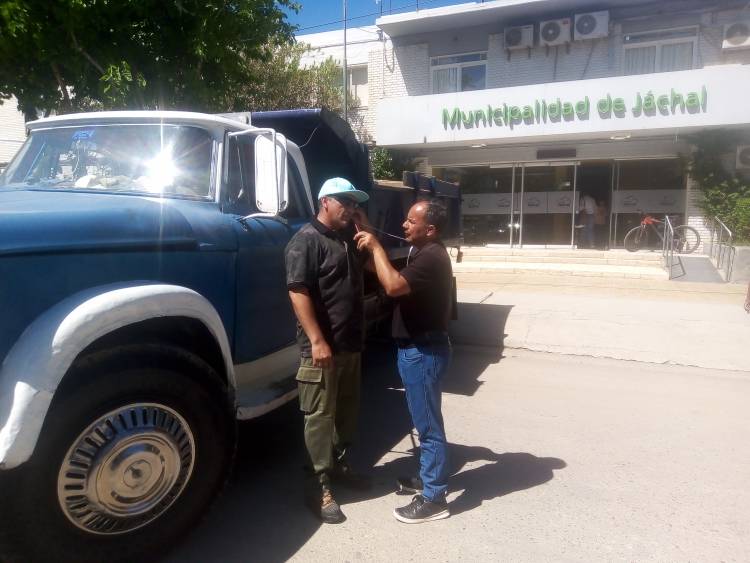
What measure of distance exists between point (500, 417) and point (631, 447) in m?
1.06

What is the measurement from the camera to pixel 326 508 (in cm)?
321

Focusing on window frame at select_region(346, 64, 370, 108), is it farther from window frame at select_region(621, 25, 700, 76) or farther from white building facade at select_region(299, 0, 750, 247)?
window frame at select_region(621, 25, 700, 76)

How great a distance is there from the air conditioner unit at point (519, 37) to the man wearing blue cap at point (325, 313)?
15.2 m

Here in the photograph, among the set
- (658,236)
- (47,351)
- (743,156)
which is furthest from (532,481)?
(743,156)

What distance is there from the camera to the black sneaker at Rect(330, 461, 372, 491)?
3561 millimetres

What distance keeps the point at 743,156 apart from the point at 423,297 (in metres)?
14.9

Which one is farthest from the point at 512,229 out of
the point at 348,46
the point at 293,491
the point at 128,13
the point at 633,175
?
the point at 293,491

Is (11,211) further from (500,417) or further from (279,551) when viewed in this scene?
(500,417)

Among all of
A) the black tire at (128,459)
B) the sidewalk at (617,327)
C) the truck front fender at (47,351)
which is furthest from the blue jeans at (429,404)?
the sidewalk at (617,327)

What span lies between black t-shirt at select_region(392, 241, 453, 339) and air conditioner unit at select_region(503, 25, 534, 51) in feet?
49.8

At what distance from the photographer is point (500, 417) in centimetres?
490

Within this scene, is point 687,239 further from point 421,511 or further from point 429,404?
point 421,511

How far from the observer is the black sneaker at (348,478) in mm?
3561

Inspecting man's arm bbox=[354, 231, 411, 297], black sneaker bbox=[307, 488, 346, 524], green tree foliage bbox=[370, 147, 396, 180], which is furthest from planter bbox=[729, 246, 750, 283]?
black sneaker bbox=[307, 488, 346, 524]
